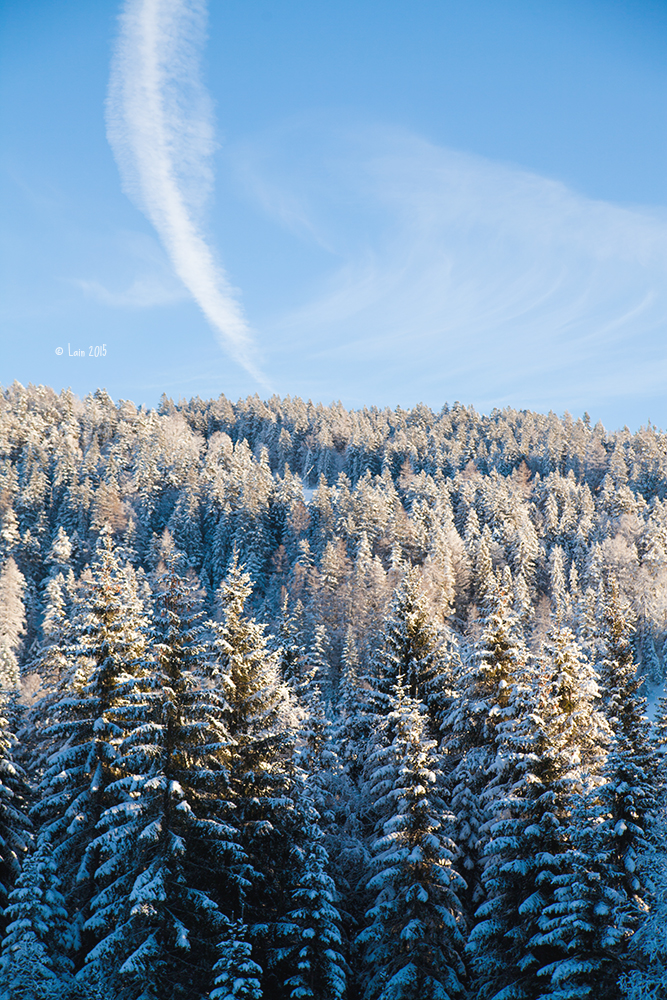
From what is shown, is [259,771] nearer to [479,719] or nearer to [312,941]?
[312,941]

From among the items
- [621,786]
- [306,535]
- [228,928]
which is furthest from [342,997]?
[306,535]

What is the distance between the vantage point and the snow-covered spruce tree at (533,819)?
17016mm

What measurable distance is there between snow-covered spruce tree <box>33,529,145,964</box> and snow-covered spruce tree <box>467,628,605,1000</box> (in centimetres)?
1125

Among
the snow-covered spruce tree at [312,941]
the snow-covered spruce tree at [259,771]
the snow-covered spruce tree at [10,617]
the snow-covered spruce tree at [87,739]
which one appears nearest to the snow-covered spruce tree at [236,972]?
the snow-covered spruce tree at [259,771]

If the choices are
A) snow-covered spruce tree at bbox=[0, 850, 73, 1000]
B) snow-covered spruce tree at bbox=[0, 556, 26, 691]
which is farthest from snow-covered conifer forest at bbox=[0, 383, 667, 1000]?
snow-covered spruce tree at bbox=[0, 556, 26, 691]

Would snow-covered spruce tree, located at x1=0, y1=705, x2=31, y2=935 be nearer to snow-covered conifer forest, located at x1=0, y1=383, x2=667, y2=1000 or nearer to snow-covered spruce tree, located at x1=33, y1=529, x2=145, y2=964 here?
snow-covered conifer forest, located at x1=0, y1=383, x2=667, y2=1000

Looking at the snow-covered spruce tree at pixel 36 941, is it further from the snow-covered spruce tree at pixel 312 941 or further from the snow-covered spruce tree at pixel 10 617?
the snow-covered spruce tree at pixel 10 617

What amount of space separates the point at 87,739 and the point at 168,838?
452 centimetres

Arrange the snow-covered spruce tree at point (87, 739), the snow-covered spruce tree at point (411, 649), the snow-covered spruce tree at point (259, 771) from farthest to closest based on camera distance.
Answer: the snow-covered spruce tree at point (411, 649) < the snow-covered spruce tree at point (259, 771) < the snow-covered spruce tree at point (87, 739)

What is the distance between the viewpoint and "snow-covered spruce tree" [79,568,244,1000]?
15359mm

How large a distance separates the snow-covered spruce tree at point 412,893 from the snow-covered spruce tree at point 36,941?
799 centimetres

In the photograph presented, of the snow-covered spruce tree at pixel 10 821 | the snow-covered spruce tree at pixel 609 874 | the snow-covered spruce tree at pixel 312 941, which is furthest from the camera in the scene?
the snow-covered spruce tree at pixel 10 821

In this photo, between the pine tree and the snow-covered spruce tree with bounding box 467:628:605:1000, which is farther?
the pine tree

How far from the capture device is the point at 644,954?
534 inches
